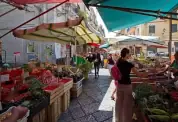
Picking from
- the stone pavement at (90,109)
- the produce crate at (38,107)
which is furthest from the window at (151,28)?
the produce crate at (38,107)

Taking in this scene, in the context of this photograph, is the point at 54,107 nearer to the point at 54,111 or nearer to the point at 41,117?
the point at 54,111

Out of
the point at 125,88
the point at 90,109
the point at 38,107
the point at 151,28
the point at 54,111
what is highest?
the point at 151,28

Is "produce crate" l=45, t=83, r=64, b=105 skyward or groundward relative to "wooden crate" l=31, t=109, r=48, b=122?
skyward

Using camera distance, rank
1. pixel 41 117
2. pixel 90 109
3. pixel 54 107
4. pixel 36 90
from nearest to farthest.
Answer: pixel 36 90 → pixel 41 117 → pixel 54 107 → pixel 90 109

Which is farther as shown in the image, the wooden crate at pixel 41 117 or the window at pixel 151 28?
the window at pixel 151 28

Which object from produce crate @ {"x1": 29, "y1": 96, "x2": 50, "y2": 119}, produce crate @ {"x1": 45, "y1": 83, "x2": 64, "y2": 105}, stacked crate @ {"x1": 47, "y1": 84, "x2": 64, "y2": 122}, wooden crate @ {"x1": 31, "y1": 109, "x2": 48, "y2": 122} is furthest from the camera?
stacked crate @ {"x1": 47, "y1": 84, "x2": 64, "y2": 122}

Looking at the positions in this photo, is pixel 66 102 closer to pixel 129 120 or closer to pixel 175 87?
pixel 129 120

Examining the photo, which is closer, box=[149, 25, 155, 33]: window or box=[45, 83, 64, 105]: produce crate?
box=[45, 83, 64, 105]: produce crate

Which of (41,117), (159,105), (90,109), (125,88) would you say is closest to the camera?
(159,105)

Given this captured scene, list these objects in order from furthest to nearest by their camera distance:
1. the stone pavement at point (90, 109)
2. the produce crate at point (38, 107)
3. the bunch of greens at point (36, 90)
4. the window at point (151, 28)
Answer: the window at point (151, 28) → the stone pavement at point (90, 109) → the bunch of greens at point (36, 90) → the produce crate at point (38, 107)

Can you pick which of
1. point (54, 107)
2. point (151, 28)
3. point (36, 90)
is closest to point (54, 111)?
point (54, 107)

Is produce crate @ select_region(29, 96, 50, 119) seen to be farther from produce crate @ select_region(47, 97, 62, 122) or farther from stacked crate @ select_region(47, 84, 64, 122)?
produce crate @ select_region(47, 97, 62, 122)

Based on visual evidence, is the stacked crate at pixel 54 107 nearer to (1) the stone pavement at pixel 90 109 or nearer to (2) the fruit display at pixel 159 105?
(1) the stone pavement at pixel 90 109

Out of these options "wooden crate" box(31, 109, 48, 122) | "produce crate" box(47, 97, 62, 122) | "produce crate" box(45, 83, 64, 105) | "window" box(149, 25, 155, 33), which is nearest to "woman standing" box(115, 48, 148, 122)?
"produce crate" box(45, 83, 64, 105)
